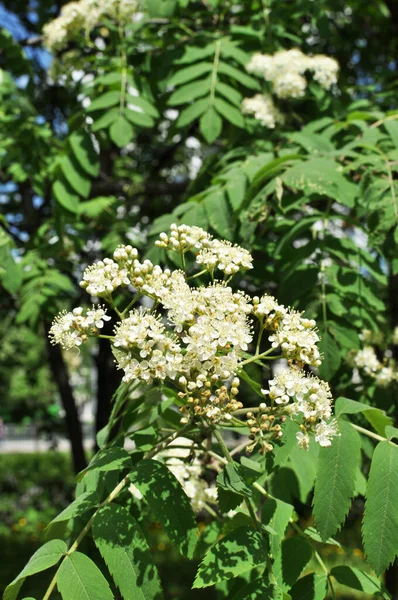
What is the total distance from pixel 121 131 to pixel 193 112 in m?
0.35

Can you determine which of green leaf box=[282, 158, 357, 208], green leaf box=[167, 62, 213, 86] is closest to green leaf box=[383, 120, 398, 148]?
green leaf box=[282, 158, 357, 208]

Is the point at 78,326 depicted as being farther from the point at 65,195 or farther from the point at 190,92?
the point at 190,92

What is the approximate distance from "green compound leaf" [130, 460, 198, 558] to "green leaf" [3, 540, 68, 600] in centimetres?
23

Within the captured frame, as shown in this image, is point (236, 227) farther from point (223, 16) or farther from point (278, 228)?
point (223, 16)

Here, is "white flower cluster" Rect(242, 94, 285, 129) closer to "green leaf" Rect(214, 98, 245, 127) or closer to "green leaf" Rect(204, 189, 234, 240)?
"green leaf" Rect(214, 98, 245, 127)

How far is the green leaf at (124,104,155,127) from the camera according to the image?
305 cm

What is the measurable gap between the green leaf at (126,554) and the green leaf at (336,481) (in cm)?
40

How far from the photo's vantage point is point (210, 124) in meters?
3.01

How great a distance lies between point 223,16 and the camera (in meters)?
3.62

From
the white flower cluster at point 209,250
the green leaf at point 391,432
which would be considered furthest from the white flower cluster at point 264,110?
the green leaf at point 391,432

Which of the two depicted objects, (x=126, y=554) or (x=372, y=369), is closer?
(x=126, y=554)

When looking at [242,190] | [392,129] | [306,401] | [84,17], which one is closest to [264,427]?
[306,401]

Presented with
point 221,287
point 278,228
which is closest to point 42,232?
point 278,228

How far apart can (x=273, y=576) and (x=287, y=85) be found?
2.35 m
